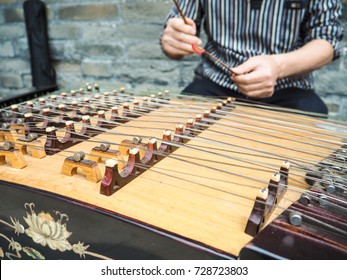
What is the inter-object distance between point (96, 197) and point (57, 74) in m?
2.23

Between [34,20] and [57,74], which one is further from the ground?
[34,20]

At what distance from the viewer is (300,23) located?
1.51 meters

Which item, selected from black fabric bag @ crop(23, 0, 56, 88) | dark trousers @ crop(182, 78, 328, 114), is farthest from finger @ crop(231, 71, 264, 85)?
black fabric bag @ crop(23, 0, 56, 88)

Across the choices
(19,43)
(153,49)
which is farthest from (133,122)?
(19,43)

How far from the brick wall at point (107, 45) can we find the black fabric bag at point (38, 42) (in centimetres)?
6

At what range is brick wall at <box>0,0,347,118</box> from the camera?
2.27 metres

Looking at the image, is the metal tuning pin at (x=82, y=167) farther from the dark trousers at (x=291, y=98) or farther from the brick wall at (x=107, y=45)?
the brick wall at (x=107, y=45)

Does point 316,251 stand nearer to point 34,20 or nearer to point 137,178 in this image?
point 137,178

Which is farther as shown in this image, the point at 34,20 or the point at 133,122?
the point at 34,20

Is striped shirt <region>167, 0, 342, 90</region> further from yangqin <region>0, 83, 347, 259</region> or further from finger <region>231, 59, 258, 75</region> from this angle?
yangqin <region>0, 83, 347, 259</region>

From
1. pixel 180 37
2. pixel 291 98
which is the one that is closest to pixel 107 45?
pixel 180 37

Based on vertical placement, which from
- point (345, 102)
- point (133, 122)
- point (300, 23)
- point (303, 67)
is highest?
point (300, 23)

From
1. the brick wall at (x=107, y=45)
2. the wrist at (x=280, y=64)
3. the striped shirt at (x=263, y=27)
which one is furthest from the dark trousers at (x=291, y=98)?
the brick wall at (x=107, y=45)

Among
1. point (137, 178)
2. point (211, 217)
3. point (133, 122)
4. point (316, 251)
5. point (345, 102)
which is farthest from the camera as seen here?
point (345, 102)
